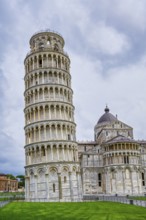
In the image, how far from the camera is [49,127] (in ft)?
163

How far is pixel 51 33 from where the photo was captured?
58.1m

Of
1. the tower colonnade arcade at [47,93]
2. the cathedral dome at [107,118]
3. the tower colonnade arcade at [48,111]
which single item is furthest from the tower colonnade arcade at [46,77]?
the cathedral dome at [107,118]

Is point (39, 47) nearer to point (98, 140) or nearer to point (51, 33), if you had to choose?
point (51, 33)

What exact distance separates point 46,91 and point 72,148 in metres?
12.1

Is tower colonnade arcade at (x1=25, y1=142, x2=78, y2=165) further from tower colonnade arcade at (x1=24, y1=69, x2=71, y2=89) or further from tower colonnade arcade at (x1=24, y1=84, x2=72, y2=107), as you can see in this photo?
tower colonnade arcade at (x1=24, y1=69, x2=71, y2=89)

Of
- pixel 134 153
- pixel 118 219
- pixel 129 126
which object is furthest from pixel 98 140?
pixel 118 219

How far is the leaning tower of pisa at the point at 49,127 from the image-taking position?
4700 centimetres

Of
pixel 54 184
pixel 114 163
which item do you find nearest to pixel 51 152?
pixel 54 184

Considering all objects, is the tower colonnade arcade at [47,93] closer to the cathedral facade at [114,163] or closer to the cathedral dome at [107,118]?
the cathedral facade at [114,163]

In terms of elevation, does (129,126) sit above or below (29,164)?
above

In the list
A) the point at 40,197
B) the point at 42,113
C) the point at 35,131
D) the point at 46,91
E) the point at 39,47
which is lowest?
the point at 40,197

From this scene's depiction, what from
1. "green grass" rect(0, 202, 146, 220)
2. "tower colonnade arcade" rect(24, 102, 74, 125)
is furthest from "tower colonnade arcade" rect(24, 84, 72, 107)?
"green grass" rect(0, 202, 146, 220)

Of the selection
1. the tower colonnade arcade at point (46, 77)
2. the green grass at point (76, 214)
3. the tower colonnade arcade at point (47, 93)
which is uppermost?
the tower colonnade arcade at point (46, 77)

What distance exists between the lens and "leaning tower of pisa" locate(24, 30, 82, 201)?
47.0 m
